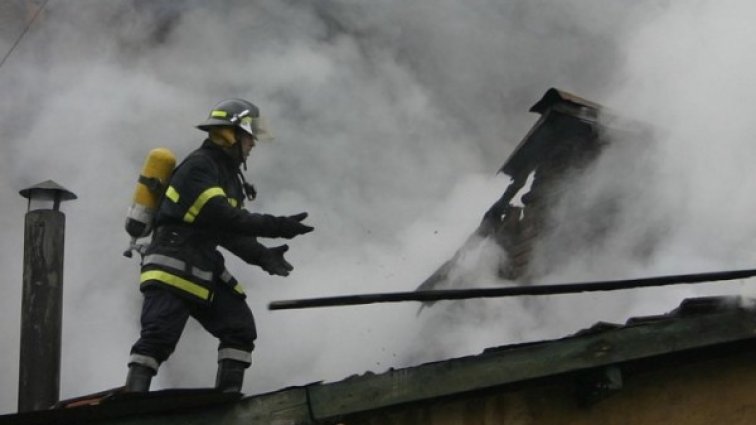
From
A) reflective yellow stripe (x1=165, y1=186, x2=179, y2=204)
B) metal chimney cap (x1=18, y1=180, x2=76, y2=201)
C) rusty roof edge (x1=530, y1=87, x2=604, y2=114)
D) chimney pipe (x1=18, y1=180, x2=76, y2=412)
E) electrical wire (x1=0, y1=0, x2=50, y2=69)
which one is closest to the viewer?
reflective yellow stripe (x1=165, y1=186, x2=179, y2=204)

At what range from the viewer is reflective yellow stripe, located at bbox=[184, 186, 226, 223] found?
4684 millimetres

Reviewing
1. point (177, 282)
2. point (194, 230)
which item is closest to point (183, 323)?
point (177, 282)

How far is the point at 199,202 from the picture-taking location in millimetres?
4691

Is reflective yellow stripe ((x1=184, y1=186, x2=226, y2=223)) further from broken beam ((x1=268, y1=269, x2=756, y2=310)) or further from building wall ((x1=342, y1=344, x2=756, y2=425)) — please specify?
building wall ((x1=342, y1=344, x2=756, y2=425))

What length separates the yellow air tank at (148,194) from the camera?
4816 millimetres

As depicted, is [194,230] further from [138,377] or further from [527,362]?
[527,362]

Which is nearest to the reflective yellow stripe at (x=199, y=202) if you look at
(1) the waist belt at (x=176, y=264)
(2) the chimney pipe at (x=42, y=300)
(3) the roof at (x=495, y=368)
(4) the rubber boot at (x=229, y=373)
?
(1) the waist belt at (x=176, y=264)

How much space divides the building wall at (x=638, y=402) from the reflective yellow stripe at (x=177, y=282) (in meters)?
1.06

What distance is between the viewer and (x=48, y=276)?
5.85m

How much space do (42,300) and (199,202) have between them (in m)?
1.52

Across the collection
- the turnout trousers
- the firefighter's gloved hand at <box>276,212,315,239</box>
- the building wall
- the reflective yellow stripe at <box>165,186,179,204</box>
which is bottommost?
the building wall

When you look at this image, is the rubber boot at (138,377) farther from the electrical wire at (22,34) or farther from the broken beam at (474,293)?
the electrical wire at (22,34)

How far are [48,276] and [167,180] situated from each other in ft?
4.53

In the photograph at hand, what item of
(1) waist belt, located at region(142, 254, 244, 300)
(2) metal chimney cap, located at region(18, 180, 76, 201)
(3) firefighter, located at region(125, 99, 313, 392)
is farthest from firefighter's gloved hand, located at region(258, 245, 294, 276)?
(2) metal chimney cap, located at region(18, 180, 76, 201)
